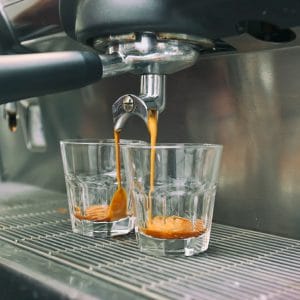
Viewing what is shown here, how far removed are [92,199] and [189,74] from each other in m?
0.20

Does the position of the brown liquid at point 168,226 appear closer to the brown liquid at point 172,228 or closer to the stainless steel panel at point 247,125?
A: the brown liquid at point 172,228

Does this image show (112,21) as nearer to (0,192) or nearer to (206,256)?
(206,256)

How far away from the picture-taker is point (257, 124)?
0.61 meters

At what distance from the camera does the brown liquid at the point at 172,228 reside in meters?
0.48

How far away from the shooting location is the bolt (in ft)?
1.69

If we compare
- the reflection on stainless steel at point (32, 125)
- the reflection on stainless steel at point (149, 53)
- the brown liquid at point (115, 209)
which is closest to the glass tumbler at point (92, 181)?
the brown liquid at point (115, 209)

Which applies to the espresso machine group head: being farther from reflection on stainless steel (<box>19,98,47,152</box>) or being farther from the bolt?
reflection on stainless steel (<box>19,98,47,152</box>)

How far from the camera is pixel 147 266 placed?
17.8 inches

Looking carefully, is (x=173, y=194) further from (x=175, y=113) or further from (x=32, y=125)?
(x=32, y=125)

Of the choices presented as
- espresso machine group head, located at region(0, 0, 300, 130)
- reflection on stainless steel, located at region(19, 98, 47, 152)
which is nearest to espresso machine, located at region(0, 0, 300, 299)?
espresso machine group head, located at region(0, 0, 300, 130)

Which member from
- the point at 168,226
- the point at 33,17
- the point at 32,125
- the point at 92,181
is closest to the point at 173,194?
the point at 168,226

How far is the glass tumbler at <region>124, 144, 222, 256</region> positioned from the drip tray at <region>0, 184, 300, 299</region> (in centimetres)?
2

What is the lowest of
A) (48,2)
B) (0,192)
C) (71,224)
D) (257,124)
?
(0,192)

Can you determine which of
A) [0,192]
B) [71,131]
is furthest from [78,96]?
[0,192]
